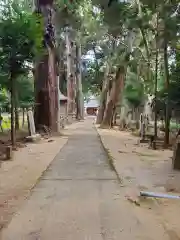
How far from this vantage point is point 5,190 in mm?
6723

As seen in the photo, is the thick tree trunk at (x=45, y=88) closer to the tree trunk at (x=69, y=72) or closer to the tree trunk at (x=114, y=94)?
the tree trunk at (x=114, y=94)

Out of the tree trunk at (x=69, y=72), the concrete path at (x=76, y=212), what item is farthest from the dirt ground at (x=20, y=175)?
the tree trunk at (x=69, y=72)

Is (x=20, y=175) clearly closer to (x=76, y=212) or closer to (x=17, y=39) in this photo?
(x=76, y=212)

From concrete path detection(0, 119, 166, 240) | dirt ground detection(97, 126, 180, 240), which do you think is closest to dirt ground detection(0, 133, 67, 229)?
concrete path detection(0, 119, 166, 240)

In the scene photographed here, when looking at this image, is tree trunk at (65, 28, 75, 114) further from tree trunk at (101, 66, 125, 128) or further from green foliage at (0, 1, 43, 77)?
green foliage at (0, 1, 43, 77)

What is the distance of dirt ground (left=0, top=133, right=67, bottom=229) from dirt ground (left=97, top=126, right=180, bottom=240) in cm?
163

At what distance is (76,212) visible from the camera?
17.2ft

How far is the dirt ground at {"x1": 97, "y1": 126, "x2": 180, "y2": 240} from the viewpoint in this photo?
507 centimetres

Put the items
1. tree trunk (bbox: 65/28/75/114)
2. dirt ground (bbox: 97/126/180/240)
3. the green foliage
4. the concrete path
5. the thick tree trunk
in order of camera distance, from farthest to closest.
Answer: tree trunk (bbox: 65/28/75/114), the thick tree trunk, the green foliage, dirt ground (bbox: 97/126/180/240), the concrete path

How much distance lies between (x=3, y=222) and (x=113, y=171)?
406cm

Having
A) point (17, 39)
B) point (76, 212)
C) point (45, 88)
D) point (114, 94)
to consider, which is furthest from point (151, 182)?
point (114, 94)

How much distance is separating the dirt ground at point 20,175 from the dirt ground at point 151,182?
1625 mm

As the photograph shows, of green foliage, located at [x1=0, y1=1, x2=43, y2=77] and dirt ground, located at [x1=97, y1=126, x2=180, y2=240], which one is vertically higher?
green foliage, located at [x1=0, y1=1, x2=43, y2=77]

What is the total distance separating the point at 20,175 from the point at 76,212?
10.5ft
